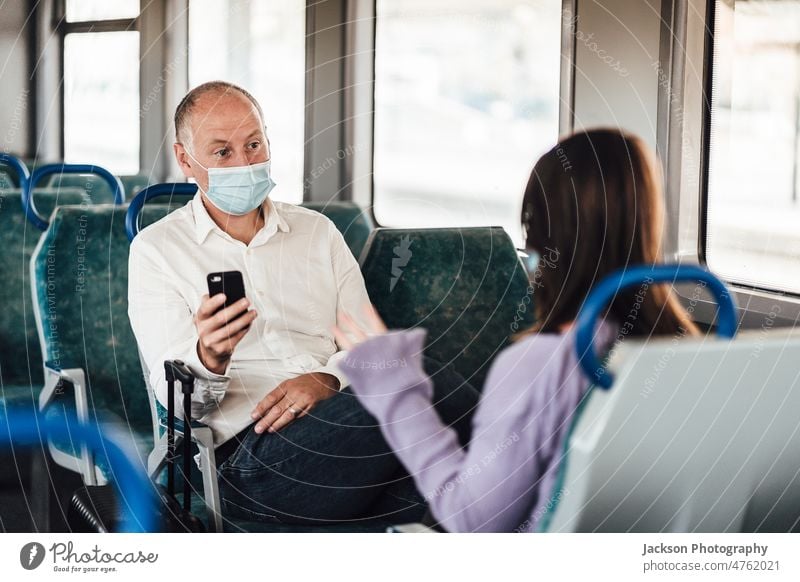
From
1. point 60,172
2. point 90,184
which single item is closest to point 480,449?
point 60,172

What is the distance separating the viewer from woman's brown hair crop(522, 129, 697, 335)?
4.63ft

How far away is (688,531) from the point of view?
52.1 inches

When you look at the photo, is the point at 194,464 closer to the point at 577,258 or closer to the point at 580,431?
the point at 577,258

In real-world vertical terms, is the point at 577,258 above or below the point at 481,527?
above

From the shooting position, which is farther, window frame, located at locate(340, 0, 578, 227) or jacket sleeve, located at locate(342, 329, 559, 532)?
window frame, located at locate(340, 0, 578, 227)

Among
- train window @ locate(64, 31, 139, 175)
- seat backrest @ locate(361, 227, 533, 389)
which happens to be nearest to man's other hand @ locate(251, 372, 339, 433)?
seat backrest @ locate(361, 227, 533, 389)

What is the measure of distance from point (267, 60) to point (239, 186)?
1.35 feet

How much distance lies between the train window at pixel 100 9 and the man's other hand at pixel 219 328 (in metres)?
0.60

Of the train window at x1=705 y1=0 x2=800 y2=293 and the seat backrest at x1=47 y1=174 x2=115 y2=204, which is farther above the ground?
the train window at x1=705 y1=0 x2=800 y2=293

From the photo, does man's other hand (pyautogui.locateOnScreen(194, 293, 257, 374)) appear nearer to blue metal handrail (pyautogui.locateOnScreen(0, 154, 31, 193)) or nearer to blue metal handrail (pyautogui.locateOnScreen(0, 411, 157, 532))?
blue metal handrail (pyautogui.locateOnScreen(0, 411, 157, 532))

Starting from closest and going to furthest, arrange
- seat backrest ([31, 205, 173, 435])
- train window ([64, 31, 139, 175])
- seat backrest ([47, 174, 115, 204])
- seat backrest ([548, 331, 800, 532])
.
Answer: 1. seat backrest ([548, 331, 800, 532])
2. seat backrest ([31, 205, 173, 435])
3. train window ([64, 31, 139, 175])
4. seat backrest ([47, 174, 115, 204])
